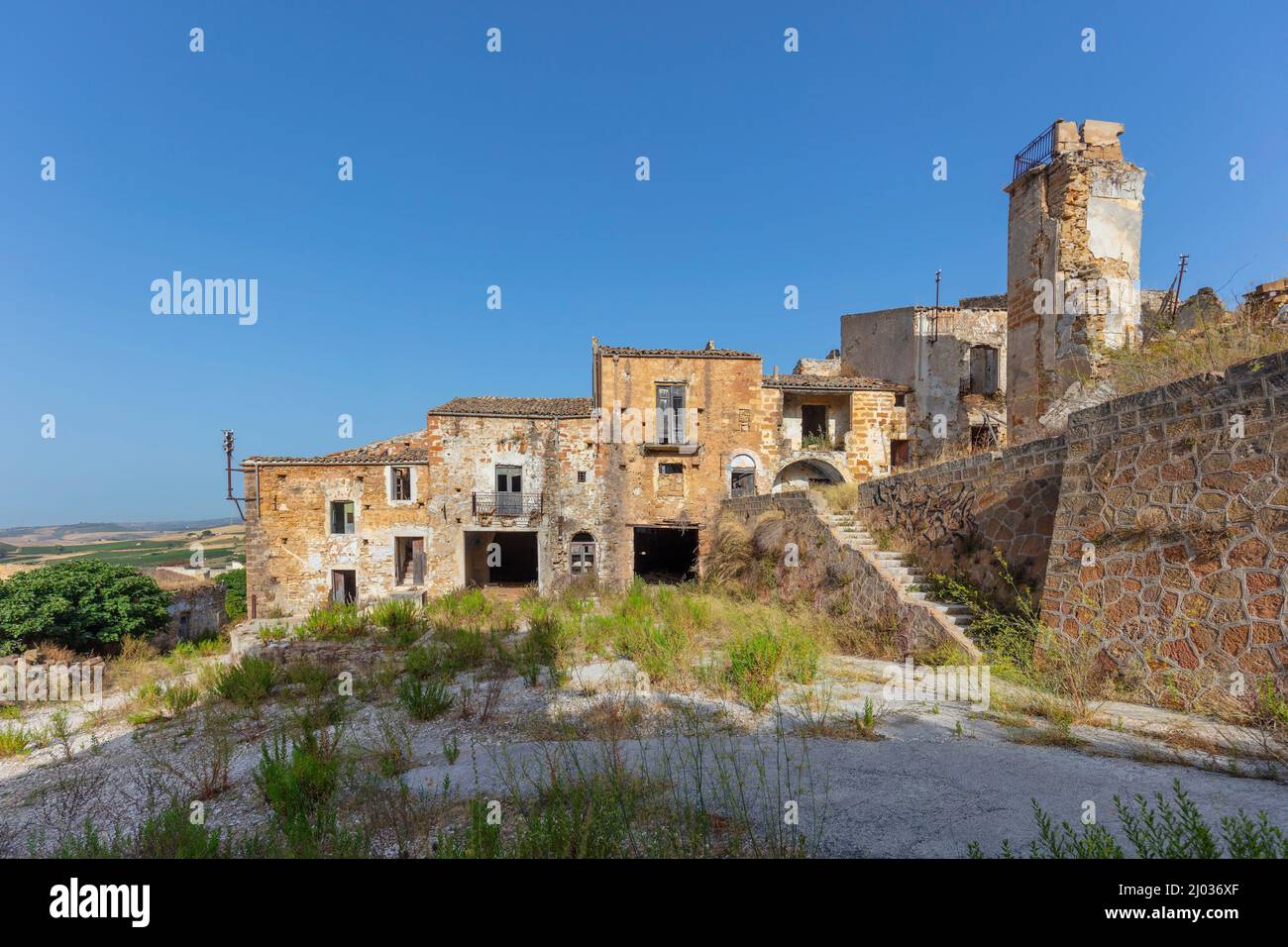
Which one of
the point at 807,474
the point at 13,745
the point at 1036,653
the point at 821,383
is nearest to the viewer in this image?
the point at 1036,653

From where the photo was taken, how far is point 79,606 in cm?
Answer: 1702

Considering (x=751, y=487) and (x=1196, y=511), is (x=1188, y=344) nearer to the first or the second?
(x=1196, y=511)

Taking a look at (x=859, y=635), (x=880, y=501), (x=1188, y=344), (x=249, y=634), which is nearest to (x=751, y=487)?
(x=880, y=501)

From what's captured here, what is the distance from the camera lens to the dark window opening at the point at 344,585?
2027 cm

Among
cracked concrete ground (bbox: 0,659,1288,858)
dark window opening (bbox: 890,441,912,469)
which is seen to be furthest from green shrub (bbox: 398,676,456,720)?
dark window opening (bbox: 890,441,912,469)

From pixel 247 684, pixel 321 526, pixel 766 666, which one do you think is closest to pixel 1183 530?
pixel 766 666

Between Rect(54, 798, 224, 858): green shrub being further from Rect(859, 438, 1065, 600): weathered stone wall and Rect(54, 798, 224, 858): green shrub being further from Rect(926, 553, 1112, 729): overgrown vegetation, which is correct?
Rect(859, 438, 1065, 600): weathered stone wall

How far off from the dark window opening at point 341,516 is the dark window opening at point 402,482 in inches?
72.3

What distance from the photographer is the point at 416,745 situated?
18.1ft

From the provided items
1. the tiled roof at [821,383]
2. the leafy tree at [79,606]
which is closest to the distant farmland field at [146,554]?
the leafy tree at [79,606]

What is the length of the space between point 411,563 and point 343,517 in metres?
3.16

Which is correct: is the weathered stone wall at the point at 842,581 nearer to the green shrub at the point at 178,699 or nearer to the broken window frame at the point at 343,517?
the green shrub at the point at 178,699

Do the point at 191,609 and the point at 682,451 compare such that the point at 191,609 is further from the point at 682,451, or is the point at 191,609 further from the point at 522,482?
the point at 682,451
